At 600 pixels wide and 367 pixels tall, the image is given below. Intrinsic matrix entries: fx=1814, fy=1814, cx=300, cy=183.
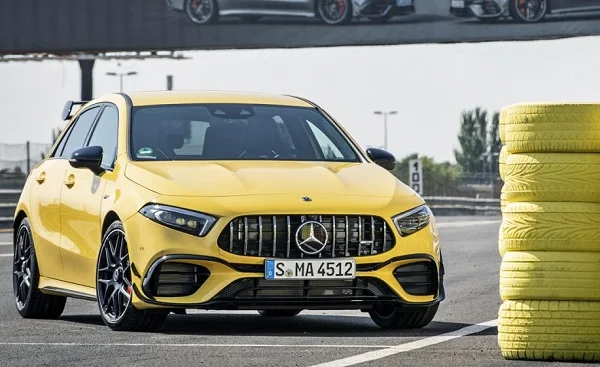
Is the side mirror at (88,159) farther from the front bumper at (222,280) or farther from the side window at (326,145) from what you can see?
the side window at (326,145)

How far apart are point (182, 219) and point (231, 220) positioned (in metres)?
0.28

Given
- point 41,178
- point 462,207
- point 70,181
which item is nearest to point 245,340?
point 70,181

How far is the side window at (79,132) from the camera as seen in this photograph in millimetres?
12242

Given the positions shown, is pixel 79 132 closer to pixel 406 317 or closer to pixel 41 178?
pixel 41 178

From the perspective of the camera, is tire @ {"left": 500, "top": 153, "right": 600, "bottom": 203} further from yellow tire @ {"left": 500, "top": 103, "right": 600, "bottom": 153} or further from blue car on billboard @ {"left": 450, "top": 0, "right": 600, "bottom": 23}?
blue car on billboard @ {"left": 450, "top": 0, "right": 600, "bottom": 23}

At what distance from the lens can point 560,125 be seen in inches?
352

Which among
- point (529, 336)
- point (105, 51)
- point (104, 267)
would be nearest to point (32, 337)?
point (104, 267)

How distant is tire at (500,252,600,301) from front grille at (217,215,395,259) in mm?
1683

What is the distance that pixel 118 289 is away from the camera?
10.6 m

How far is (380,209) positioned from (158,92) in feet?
7.49

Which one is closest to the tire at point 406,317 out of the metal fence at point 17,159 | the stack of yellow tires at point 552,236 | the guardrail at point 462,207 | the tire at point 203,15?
the stack of yellow tires at point 552,236

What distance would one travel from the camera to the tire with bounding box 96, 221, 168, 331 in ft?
34.1

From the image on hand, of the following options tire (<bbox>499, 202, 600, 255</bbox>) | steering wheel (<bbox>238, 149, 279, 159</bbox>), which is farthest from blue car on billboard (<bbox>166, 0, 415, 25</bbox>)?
tire (<bbox>499, 202, 600, 255</bbox>)

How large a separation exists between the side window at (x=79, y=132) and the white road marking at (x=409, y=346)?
3.00 metres
